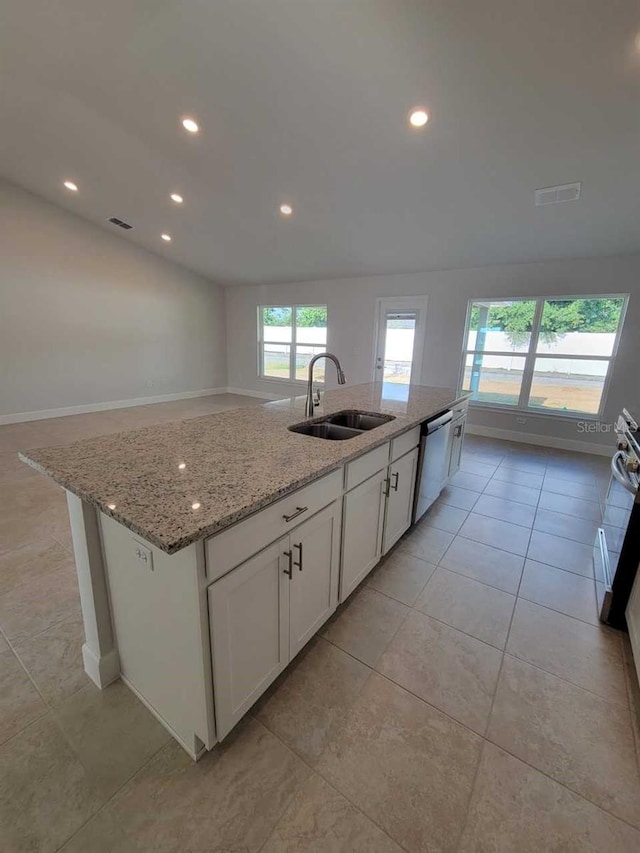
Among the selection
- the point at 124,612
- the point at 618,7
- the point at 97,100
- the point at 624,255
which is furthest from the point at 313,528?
the point at 624,255

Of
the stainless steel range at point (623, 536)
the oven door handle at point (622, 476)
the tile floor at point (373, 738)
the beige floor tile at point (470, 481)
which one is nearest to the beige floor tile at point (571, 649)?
the tile floor at point (373, 738)

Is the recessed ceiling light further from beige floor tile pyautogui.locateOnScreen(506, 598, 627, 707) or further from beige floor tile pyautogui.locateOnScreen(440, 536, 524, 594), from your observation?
beige floor tile pyautogui.locateOnScreen(506, 598, 627, 707)

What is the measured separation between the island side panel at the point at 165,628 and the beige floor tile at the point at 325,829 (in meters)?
0.31

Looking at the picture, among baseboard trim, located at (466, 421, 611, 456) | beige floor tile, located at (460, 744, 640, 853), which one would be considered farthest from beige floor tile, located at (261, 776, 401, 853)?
baseboard trim, located at (466, 421, 611, 456)

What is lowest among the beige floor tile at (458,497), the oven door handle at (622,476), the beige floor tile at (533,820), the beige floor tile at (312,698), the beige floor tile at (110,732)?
the beige floor tile at (110,732)

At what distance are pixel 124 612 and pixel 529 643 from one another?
183 centimetres

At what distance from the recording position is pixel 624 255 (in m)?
4.06

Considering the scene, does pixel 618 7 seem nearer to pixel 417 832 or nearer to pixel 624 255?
pixel 624 255

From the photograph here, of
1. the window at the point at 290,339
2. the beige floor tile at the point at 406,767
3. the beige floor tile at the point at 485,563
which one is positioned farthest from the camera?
the window at the point at 290,339

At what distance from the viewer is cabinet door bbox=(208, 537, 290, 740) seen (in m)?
1.05

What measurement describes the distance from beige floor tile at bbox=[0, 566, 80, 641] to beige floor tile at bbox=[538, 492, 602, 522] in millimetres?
3518

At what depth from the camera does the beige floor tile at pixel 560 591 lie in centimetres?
193

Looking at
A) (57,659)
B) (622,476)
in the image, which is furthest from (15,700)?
(622,476)

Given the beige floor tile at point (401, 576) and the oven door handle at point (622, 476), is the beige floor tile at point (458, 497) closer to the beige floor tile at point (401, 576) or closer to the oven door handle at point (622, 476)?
the beige floor tile at point (401, 576)
